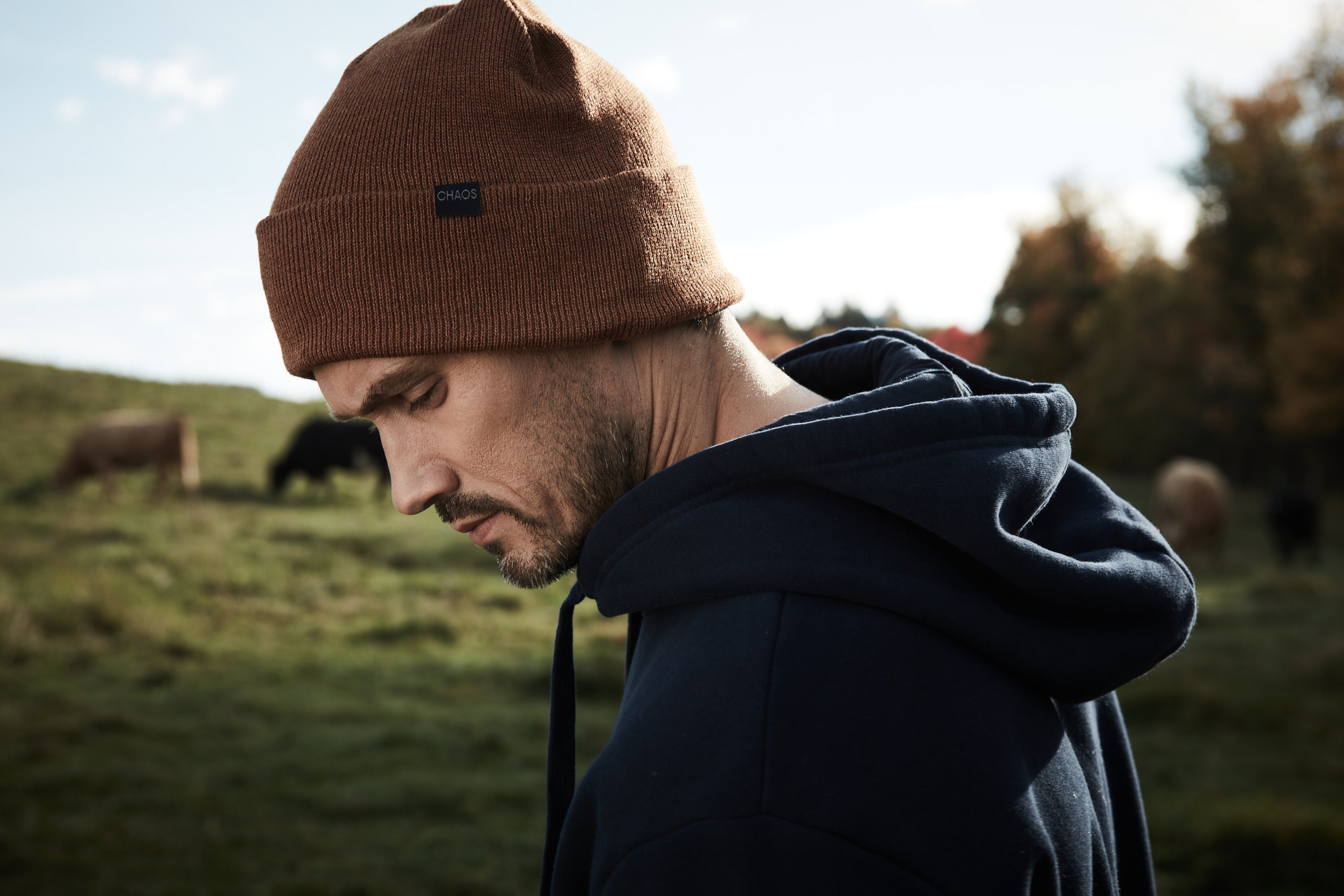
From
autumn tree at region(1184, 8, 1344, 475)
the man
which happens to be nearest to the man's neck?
the man

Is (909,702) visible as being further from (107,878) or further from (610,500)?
(107,878)

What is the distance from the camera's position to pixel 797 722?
3.54 feet

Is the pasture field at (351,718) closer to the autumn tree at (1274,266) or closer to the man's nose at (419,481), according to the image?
the man's nose at (419,481)

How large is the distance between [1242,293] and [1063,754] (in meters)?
36.1

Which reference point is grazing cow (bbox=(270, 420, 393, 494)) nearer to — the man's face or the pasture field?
the pasture field

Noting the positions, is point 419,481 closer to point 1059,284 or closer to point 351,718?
point 351,718

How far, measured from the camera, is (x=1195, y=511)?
19234 mm

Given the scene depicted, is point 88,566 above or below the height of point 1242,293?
below

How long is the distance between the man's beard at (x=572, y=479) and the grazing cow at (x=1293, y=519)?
67.9ft

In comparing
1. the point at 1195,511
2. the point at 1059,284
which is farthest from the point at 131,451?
the point at 1059,284

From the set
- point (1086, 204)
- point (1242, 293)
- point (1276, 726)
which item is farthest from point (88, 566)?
point (1086, 204)

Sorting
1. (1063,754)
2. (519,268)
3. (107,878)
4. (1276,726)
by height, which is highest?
(519,268)

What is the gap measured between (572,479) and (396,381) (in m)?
0.34

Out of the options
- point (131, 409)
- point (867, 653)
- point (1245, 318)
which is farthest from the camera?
point (1245, 318)
